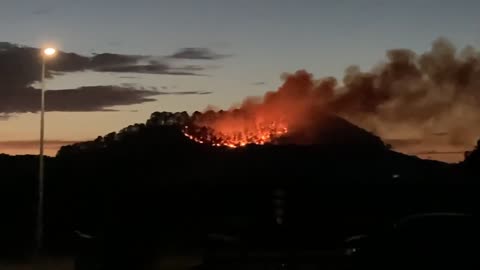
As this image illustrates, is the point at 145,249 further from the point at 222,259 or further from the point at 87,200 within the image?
the point at 87,200

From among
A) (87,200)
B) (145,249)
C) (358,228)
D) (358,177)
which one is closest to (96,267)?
(145,249)

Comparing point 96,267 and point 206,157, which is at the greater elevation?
point 206,157

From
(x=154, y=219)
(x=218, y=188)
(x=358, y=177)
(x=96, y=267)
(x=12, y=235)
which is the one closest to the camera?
(x=96, y=267)

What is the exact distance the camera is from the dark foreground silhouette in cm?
3547

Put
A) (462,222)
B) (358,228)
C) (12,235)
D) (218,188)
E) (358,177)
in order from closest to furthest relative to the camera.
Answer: (462,222) < (358,228) < (12,235) < (218,188) < (358,177)

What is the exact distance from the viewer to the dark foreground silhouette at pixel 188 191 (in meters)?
35.5

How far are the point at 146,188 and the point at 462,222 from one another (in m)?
47.4

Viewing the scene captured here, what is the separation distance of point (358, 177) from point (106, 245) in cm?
5152

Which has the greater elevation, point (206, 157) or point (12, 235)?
point (206, 157)

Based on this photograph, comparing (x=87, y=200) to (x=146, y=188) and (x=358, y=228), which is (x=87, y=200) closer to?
(x=146, y=188)

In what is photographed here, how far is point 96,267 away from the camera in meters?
24.8

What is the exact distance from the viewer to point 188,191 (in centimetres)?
6550

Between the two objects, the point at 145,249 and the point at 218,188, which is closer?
the point at 145,249

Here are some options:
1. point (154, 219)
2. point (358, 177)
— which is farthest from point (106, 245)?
point (358, 177)
